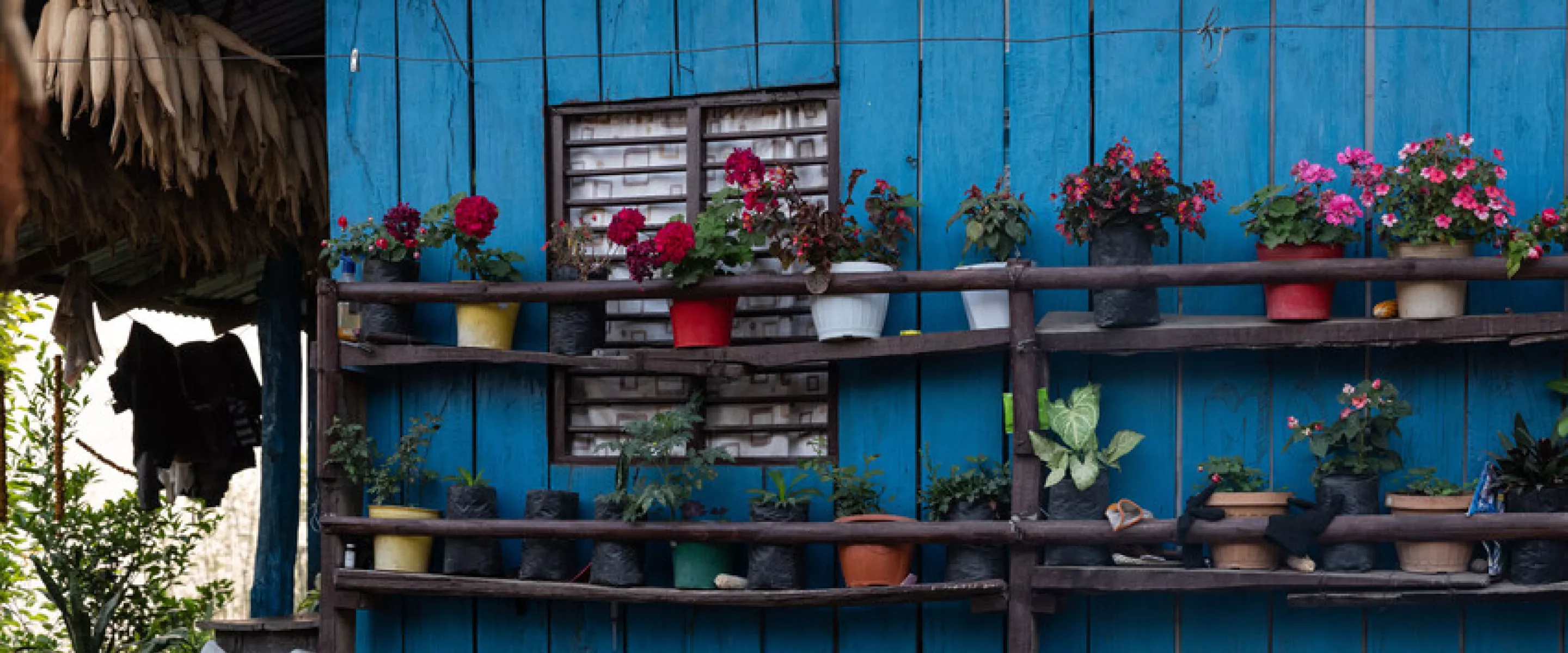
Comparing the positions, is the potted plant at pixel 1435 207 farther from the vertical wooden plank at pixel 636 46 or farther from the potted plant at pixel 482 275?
the potted plant at pixel 482 275

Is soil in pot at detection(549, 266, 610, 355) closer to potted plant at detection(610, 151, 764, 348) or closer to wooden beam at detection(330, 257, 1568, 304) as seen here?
wooden beam at detection(330, 257, 1568, 304)

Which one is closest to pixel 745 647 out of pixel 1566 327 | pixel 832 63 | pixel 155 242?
pixel 832 63

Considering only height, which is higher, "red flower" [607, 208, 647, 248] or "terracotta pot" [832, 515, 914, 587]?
"red flower" [607, 208, 647, 248]

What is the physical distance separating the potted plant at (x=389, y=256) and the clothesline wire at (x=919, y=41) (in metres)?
0.67

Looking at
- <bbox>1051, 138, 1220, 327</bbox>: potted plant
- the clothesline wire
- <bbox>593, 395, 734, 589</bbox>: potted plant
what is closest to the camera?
<bbox>1051, 138, 1220, 327</bbox>: potted plant

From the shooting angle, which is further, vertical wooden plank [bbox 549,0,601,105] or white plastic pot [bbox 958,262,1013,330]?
vertical wooden plank [bbox 549,0,601,105]

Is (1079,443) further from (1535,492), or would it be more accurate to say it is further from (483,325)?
(483,325)

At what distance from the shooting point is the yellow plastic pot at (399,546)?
219 inches

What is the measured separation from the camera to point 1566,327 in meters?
4.58

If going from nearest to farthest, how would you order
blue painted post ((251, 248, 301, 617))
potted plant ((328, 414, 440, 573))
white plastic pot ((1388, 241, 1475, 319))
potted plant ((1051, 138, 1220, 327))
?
white plastic pot ((1388, 241, 1475, 319)) < potted plant ((1051, 138, 1220, 327)) < potted plant ((328, 414, 440, 573)) < blue painted post ((251, 248, 301, 617))

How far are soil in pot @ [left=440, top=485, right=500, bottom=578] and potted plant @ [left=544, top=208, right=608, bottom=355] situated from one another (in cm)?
61

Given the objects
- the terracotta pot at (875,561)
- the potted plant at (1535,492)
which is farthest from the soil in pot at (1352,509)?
the terracotta pot at (875,561)

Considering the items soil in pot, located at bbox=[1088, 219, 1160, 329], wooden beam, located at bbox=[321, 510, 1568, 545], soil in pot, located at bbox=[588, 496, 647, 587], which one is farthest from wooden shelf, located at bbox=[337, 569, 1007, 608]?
soil in pot, located at bbox=[1088, 219, 1160, 329]

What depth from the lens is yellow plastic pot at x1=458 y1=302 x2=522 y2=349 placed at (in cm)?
557
